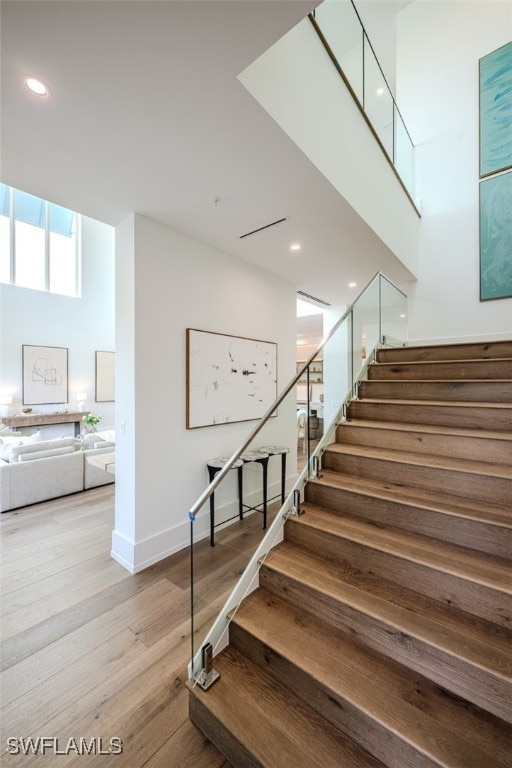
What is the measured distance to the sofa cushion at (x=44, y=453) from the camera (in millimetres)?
4051

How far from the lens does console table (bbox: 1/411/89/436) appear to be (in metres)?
6.47

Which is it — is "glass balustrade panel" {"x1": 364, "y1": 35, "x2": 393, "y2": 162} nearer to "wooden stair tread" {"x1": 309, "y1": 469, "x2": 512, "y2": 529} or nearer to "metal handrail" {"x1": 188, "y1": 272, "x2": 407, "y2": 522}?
"metal handrail" {"x1": 188, "y1": 272, "x2": 407, "y2": 522}

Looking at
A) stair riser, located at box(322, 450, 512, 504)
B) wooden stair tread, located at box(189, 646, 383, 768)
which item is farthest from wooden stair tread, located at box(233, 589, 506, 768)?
stair riser, located at box(322, 450, 512, 504)

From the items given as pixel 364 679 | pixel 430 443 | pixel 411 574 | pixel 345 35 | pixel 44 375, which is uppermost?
pixel 345 35

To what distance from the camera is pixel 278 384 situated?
4340mm

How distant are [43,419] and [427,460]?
753cm

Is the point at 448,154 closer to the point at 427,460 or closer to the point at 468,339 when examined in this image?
the point at 468,339

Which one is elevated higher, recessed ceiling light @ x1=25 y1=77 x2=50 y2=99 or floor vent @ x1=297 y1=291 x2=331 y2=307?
floor vent @ x1=297 y1=291 x2=331 y2=307

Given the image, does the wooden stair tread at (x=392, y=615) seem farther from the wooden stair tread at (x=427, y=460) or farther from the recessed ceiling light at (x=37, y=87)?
the recessed ceiling light at (x=37, y=87)

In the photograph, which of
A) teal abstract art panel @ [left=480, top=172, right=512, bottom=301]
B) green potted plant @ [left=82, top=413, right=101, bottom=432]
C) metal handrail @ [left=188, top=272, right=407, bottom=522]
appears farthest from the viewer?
green potted plant @ [left=82, top=413, right=101, bottom=432]

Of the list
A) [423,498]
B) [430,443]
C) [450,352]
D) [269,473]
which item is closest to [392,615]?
[423,498]

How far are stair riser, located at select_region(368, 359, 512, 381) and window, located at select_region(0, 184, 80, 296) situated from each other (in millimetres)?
7276

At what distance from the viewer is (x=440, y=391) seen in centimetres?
289

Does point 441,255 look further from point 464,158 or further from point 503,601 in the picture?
point 503,601
